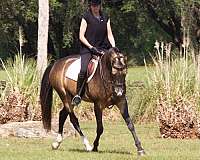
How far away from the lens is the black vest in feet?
36.1

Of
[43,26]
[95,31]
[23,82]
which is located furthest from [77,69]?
[43,26]

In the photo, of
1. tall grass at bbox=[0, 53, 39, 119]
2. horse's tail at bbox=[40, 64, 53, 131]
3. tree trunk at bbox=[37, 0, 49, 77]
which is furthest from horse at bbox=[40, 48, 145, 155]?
tree trunk at bbox=[37, 0, 49, 77]

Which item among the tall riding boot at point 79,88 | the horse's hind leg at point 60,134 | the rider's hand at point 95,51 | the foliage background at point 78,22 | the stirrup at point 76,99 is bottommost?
the foliage background at point 78,22

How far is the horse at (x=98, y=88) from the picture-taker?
10.4 m

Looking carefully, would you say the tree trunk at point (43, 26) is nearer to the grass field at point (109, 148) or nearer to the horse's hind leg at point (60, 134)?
the grass field at point (109, 148)

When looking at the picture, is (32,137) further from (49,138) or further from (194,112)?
(194,112)

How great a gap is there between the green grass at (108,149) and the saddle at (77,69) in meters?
1.35

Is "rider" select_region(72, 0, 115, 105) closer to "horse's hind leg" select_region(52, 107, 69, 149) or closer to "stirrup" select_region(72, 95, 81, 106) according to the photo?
"stirrup" select_region(72, 95, 81, 106)

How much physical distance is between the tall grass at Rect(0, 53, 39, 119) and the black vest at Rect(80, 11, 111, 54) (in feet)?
17.8

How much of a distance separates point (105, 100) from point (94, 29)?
1278mm

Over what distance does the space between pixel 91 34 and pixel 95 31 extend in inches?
3.5

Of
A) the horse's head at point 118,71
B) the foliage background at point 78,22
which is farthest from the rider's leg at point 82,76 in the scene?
the foliage background at point 78,22

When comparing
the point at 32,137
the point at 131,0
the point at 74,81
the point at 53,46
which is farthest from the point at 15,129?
the point at 53,46

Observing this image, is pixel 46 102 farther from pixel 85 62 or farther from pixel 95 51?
pixel 95 51
